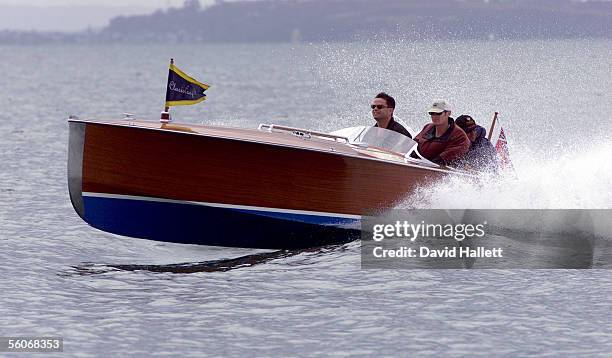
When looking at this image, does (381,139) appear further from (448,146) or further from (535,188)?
(535,188)

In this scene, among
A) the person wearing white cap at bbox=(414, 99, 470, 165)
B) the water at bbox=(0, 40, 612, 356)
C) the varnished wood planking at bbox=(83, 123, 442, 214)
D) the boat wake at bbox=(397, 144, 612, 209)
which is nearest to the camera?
the water at bbox=(0, 40, 612, 356)

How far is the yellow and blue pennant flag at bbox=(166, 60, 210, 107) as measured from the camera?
11.7 meters

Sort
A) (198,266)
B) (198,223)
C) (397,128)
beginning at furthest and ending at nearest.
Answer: (397,128) → (198,223) → (198,266)

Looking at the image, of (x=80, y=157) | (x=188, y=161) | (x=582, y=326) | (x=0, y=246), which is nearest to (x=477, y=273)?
(x=582, y=326)

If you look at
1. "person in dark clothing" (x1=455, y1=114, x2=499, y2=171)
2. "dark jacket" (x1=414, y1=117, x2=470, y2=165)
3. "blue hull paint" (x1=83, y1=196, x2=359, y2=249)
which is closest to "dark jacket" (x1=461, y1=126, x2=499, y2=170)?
"person in dark clothing" (x1=455, y1=114, x2=499, y2=171)

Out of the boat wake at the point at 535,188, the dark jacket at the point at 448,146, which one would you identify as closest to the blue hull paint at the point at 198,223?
the boat wake at the point at 535,188

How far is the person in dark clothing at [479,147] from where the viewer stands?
1295 cm

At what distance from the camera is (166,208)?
38.1 feet

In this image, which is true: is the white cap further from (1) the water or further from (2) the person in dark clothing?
(1) the water

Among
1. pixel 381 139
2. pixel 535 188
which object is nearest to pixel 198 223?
pixel 381 139

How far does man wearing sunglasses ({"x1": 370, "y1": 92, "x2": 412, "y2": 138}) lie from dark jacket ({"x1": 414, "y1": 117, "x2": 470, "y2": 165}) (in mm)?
380

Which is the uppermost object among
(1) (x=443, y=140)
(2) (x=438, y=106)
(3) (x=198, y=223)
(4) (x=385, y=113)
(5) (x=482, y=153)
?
(2) (x=438, y=106)

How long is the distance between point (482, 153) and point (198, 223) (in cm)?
358

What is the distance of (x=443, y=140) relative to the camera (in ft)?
41.6
